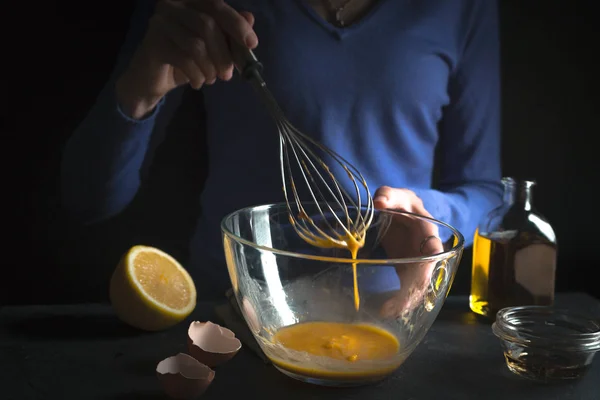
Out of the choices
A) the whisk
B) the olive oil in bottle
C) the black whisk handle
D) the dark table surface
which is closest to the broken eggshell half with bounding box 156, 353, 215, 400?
the dark table surface

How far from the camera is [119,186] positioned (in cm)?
90

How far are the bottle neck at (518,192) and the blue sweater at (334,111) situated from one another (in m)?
0.13

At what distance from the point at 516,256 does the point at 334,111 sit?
316 millimetres

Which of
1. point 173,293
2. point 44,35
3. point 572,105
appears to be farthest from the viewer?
point 572,105

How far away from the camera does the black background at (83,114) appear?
34.0 inches

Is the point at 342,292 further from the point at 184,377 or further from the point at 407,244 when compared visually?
the point at 184,377

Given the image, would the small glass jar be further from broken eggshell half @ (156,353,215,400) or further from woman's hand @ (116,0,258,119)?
woman's hand @ (116,0,258,119)

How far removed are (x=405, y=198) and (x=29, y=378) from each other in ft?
1.61

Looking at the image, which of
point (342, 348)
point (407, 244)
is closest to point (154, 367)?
point (342, 348)

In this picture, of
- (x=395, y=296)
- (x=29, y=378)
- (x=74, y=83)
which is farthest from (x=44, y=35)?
(x=395, y=296)

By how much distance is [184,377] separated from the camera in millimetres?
543

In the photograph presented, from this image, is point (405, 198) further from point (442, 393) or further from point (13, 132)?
point (13, 132)

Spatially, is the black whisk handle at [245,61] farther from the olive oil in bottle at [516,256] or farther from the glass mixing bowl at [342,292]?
the olive oil in bottle at [516,256]

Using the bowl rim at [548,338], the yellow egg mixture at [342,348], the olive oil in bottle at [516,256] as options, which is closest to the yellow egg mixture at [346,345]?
the yellow egg mixture at [342,348]
